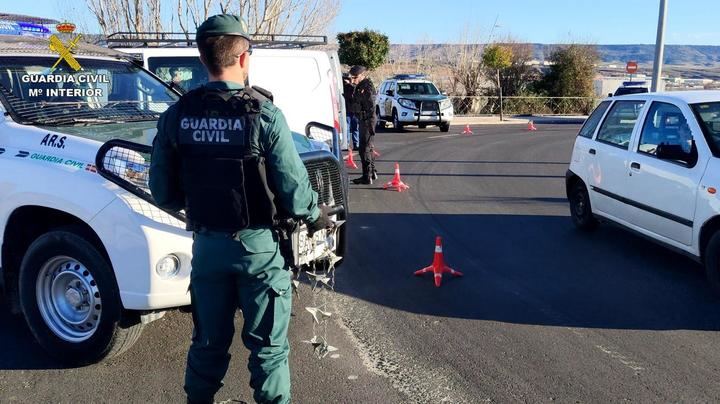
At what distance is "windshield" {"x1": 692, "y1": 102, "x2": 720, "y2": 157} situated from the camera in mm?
6105

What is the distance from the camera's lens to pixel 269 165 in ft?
10.00

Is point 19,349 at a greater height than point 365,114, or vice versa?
point 365,114

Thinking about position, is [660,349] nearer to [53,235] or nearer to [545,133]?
[53,235]

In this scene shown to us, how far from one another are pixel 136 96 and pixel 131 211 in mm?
2074

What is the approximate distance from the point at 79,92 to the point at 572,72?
112 ft

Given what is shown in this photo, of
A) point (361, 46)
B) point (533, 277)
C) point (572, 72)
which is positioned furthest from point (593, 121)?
point (572, 72)

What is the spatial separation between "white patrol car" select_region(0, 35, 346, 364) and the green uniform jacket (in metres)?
0.41

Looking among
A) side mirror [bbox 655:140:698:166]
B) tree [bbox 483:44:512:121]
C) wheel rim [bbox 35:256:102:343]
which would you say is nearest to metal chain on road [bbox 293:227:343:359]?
wheel rim [bbox 35:256:102:343]

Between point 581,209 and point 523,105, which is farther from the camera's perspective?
point 523,105

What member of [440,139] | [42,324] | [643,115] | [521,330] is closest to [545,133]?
[440,139]

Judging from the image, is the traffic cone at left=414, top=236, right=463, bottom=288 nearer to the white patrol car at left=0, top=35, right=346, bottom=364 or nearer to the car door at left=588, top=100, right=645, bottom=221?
the white patrol car at left=0, top=35, right=346, bottom=364

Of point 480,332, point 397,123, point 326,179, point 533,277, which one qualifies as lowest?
point 397,123

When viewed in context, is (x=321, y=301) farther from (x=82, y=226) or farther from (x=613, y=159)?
(x=613, y=159)

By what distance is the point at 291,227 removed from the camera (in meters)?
3.21
